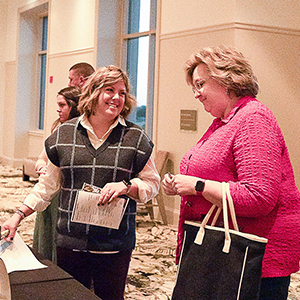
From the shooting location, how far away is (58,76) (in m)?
10.4

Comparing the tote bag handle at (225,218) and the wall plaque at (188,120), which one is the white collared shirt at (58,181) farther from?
the wall plaque at (188,120)

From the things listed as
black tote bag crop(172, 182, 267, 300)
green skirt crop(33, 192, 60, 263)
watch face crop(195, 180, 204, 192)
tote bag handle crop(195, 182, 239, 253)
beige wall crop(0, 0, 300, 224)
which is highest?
beige wall crop(0, 0, 300, 224)

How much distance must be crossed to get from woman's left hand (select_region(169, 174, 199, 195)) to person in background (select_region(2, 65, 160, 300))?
1.60 feet

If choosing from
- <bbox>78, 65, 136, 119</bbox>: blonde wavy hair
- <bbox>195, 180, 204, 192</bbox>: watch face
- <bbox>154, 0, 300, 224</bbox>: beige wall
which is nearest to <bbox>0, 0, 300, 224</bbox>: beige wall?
<bbox>154, 0, 300, 224</bbox>: beige wall

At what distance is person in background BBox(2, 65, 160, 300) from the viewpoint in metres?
2.34

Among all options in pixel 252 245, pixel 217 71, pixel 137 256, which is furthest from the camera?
pixel 137 256

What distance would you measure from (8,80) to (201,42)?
871 cm

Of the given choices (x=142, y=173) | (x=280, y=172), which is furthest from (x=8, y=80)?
(x=280, y=172)

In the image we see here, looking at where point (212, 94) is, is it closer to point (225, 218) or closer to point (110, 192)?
point (225, 218)

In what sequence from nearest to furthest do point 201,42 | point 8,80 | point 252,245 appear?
point 252,245, point 201,42, point 8,80

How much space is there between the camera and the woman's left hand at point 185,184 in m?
1.80

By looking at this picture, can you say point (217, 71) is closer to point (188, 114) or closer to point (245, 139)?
point (245, 139)

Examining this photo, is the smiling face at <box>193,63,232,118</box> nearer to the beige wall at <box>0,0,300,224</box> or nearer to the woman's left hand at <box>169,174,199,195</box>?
the woman's left hand at <box>169,174,199,195</box>

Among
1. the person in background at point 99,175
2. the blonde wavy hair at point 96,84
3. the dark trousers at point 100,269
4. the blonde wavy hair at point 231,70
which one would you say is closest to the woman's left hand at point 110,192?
the person in background at point 99,175
